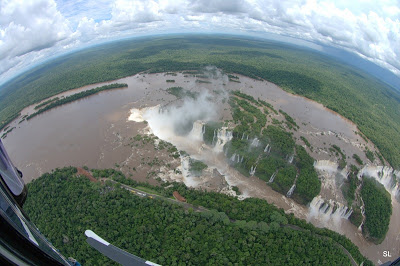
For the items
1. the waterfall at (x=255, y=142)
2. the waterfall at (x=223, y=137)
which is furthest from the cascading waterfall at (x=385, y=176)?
the waterfall at (x=223, y=137)

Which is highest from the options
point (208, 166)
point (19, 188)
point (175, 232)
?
point (19, 188)

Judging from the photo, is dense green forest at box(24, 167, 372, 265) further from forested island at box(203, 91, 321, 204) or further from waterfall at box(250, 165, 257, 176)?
waterfall at box(250, 165, 257, 176)

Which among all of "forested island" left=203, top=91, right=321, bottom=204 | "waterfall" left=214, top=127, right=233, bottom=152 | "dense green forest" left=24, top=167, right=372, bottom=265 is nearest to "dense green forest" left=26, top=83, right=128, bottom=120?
"dense green forest" left=24, top=167, right=372, bottom=265

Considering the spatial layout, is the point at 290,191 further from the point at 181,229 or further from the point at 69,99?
the point at 69,99

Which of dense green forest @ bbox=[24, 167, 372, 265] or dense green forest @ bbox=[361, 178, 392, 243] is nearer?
dense green forest @ bbox=[24, 167, 372, 265]

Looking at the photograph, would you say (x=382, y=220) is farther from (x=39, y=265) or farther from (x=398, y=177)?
(x=39, y=265)

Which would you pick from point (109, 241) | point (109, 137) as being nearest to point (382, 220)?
point (109, 241)
